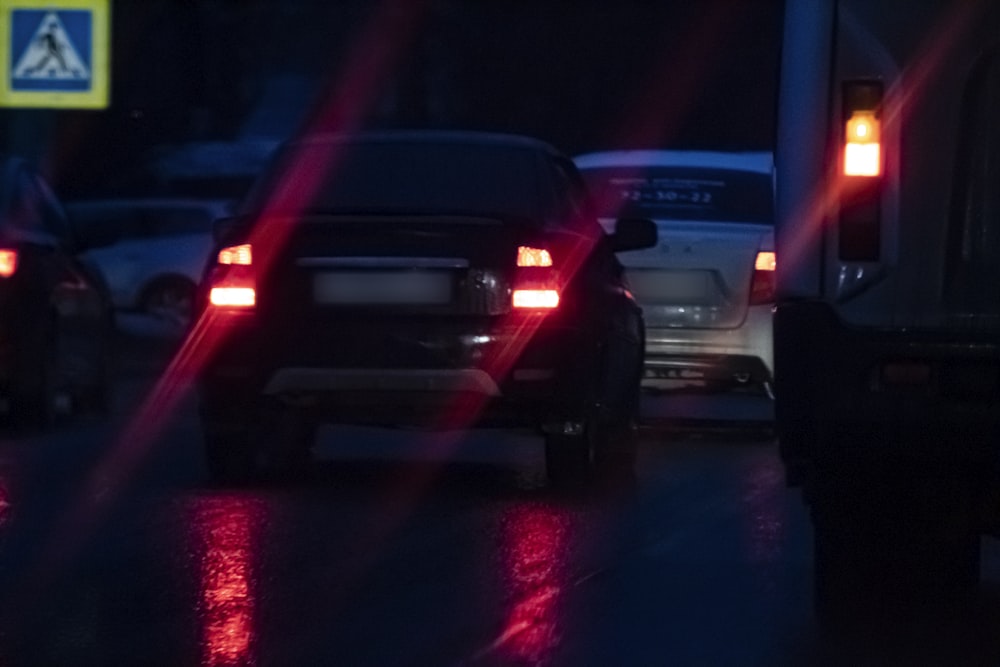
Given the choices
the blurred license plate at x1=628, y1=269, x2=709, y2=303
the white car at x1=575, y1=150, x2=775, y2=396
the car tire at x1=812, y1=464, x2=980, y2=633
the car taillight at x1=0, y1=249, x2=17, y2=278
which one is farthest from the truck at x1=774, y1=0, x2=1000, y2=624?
the car taillight at x1=0, y1=249, x2=17, y2=278

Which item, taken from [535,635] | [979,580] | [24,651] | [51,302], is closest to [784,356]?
[535,635]

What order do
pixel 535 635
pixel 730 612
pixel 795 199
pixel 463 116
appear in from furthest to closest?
pixel 463 116
pixel 730 612
pixel 535 635
pixel 795 199

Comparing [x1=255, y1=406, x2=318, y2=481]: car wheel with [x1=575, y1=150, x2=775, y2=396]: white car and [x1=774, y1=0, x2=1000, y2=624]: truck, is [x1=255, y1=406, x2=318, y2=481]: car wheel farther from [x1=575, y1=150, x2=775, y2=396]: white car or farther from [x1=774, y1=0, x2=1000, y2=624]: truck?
[x1=774, y1=0, x2=1000, y2=624]: truck

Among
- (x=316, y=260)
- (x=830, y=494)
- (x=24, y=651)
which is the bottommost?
(x=24, y=651)

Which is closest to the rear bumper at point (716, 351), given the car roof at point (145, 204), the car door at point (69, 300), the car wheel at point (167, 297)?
the car door at point (69, 300)

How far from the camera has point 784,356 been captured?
628 centimetres

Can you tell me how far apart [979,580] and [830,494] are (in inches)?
55.4

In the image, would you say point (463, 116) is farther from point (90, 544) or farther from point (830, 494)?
point (830, 494)

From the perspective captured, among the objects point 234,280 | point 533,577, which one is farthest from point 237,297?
point 533,577

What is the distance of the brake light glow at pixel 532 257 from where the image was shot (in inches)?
379

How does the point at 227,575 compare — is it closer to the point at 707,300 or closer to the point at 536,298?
the point at 536,298

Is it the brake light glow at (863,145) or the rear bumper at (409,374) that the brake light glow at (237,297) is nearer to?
the rear bumper at (409,374)

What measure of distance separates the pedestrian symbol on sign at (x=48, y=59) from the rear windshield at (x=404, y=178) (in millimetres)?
5582

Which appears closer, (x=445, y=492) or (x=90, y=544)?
(x=90, y=544)
